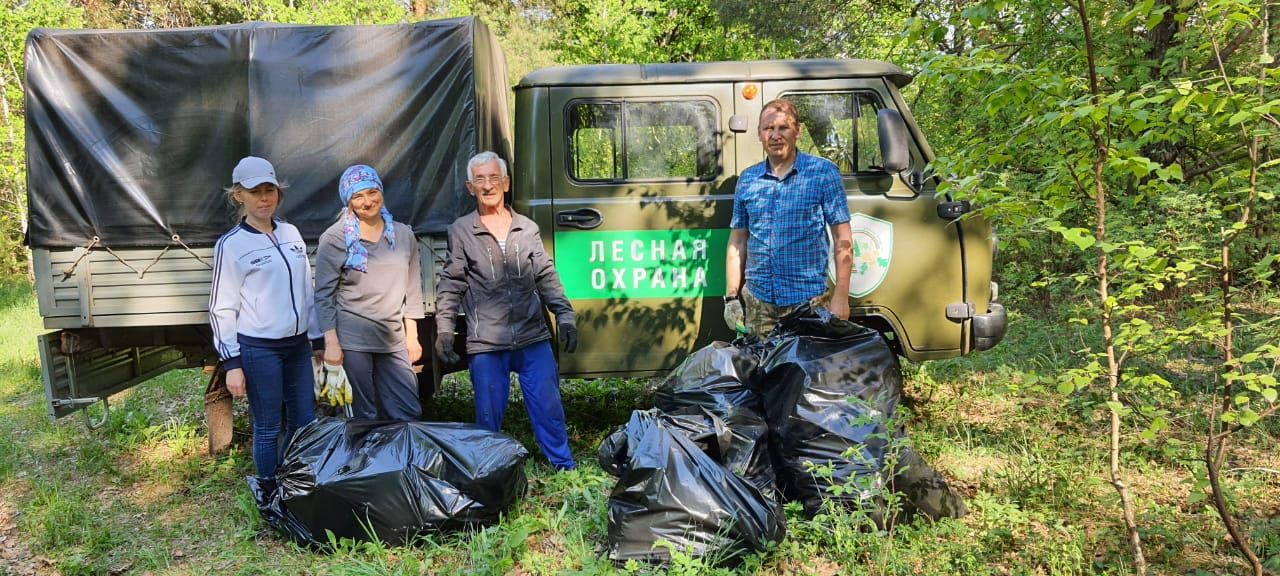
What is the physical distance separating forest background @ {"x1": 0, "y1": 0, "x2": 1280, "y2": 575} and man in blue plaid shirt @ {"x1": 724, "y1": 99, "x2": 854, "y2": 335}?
59 centimetres

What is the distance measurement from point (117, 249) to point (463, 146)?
190 centimetres

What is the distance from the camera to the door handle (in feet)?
13.8

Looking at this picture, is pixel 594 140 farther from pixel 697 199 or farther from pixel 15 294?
pixel 15 294

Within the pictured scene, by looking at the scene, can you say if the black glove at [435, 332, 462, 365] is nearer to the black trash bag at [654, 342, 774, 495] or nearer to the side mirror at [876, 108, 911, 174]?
the black trash bag at [654, 342, 774, 495]

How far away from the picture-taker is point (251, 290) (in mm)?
3443

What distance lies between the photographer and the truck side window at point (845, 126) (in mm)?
4148

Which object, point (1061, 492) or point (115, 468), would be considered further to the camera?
point (115, 468)

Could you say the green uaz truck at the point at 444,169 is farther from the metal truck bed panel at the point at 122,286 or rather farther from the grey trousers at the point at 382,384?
the grey trousers at the point at 382,384

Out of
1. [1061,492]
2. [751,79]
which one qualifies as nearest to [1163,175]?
[1061,492]

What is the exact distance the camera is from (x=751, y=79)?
4.16 meters

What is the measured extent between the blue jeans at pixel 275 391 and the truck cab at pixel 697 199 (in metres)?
1.39

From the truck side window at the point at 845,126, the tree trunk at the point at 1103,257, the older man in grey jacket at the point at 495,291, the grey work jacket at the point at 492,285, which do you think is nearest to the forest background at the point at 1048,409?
the tree trunk at the point at 1103,257

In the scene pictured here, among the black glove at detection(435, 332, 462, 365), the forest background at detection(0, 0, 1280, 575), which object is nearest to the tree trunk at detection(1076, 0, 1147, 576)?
the forest background at detection(0, 0, 1280, 575)

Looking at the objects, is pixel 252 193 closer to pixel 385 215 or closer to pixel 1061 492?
pixel 385 215
